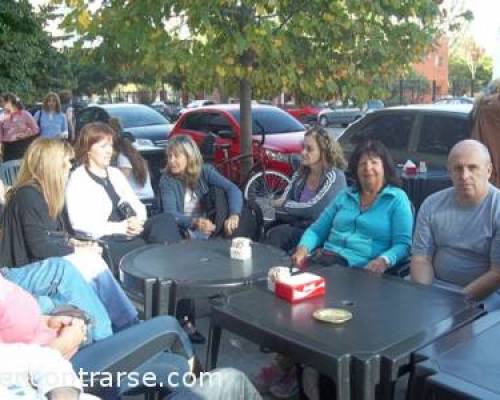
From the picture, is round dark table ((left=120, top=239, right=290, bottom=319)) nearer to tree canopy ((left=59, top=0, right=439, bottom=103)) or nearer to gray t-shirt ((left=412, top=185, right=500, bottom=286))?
gray t-shirt ((left=412, top=185, right=500, bottom=286))

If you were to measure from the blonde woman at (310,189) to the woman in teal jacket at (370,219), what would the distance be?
Result: 0.54 metres

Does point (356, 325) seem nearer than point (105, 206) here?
Yes

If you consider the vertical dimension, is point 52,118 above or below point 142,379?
above

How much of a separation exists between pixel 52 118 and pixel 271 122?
145 inches

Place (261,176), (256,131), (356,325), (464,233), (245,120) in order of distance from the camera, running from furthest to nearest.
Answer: (256,131), (261,176), (245,120), (464,233), (356,325)

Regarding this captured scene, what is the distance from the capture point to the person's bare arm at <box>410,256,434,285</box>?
3018 millimetres

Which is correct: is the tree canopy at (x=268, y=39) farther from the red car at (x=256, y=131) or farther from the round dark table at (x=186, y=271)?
the red car at (x=256, y=131)

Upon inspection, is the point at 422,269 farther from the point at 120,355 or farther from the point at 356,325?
the point at 120,355

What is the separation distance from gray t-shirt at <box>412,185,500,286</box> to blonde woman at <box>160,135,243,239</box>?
1.63m

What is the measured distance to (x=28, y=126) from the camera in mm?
8781

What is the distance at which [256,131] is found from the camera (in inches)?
369

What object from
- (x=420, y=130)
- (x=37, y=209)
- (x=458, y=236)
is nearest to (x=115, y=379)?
(x=37, y=209)

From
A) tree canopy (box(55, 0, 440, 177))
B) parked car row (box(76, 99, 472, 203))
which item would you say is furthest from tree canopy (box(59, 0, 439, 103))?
parked car row (box(76, 99, 472, 203))

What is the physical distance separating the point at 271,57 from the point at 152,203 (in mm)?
1606
